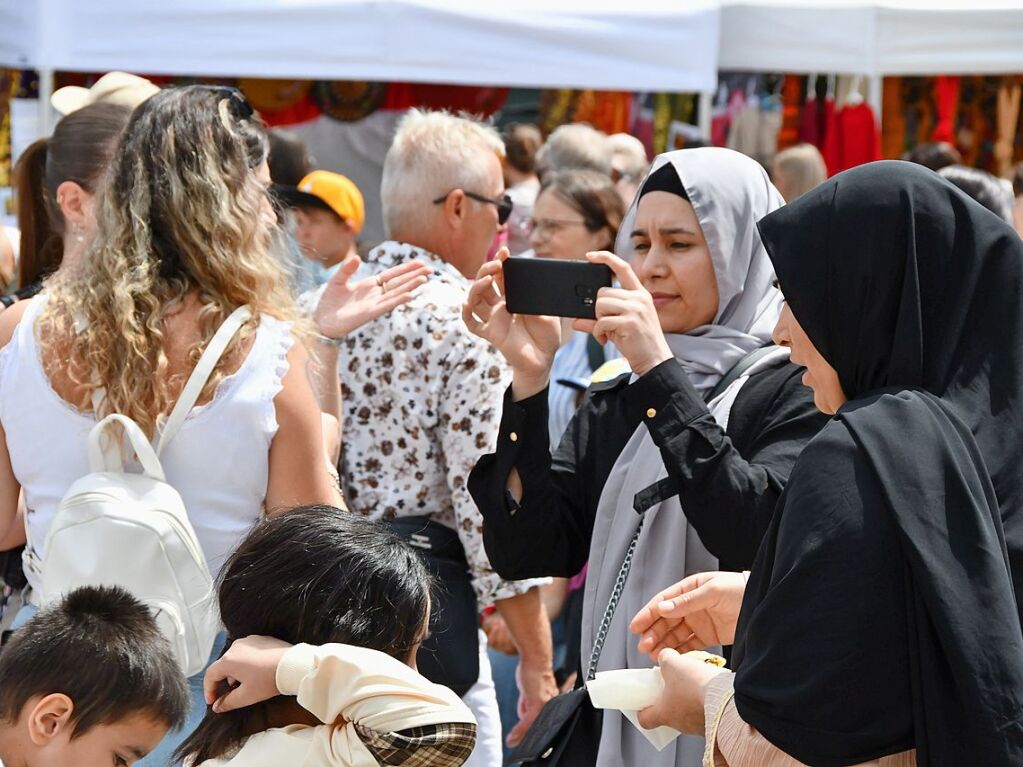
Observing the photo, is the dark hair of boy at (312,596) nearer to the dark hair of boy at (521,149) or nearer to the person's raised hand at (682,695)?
the person's raised hand at (682,695)

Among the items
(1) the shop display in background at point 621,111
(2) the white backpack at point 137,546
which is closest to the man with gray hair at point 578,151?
(1) the shop display in background at point 621,111

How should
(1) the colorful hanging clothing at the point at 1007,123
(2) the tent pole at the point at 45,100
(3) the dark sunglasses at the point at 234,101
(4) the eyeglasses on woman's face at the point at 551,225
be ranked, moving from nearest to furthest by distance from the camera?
(3) the dark sunglasses at the point at 234,101 → (4) the eyeglasses on woman's face at the point at 551,225 → (2) the tent pole at the point at 45,100 → (1) the colorful hanging clothing at the point at 1007,123

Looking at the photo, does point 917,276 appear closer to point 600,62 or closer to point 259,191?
point 259,191

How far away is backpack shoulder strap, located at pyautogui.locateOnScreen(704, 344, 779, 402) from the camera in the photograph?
2.63 meters

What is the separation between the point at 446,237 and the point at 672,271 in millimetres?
1164

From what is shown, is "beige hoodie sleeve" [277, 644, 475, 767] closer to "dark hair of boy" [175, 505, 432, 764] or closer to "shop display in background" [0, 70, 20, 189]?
"dark hair of boy" [175, 505, 432, 764]

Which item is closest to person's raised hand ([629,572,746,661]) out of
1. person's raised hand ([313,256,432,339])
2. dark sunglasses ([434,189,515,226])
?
person's raised hand ([313,256,432,339])

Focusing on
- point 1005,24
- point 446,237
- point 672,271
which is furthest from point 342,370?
point 1005,24

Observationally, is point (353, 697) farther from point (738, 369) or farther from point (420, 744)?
point (738, 369)

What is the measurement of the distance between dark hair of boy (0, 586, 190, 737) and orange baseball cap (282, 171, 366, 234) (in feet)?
10.4

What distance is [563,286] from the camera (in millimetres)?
2729

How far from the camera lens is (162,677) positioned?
2.32m

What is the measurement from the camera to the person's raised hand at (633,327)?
2461mm

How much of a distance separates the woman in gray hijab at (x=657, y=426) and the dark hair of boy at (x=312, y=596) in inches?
23.5
